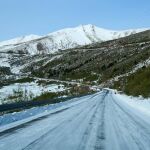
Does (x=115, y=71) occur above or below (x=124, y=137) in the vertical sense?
above

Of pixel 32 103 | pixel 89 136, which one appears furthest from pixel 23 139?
pixel 32 103

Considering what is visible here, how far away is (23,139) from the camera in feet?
36.8

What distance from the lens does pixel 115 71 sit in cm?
16588

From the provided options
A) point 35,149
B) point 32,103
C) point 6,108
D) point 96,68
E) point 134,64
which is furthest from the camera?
point 96,68

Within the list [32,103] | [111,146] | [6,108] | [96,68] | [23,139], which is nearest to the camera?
[111,146]

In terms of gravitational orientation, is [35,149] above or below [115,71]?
below

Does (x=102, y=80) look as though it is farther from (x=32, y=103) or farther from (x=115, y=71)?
(x=32, y=103)

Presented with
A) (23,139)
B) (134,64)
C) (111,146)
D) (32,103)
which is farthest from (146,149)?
(134,64)

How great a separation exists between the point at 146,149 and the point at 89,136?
246cm

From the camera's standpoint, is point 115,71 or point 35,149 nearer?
point 35,149

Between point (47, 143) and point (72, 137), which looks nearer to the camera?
point (47, 143)

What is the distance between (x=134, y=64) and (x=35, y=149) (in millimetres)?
151495

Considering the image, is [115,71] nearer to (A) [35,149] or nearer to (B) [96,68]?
(B) [96,68]

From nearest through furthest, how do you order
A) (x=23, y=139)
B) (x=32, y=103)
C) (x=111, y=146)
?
(x=111, y=146)
(x=23, y=139)
(x=32, y=103)
